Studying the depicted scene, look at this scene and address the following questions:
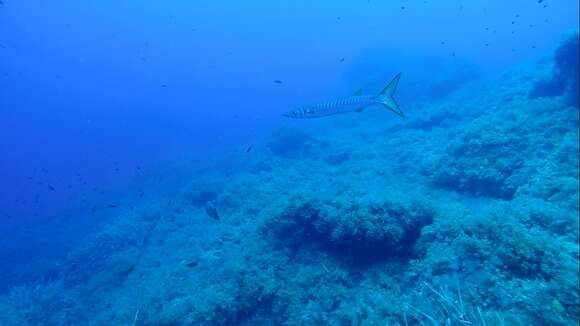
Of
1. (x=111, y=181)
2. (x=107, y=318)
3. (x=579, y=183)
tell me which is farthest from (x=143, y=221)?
(x=111, y=181)

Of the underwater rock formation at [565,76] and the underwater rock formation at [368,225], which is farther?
the underwater rock formation at [565,76]

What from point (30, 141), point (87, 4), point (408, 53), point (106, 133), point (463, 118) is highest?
→ point (87, 4)

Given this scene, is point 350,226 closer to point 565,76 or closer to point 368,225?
point 368,225

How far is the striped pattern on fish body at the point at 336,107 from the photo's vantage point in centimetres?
796

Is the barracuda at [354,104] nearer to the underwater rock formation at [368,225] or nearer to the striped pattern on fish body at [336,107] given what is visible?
the striped pattern on fish body at [336,107]

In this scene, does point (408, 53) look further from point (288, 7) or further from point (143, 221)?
point (288, 7)

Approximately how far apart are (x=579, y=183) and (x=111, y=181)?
33.3 m

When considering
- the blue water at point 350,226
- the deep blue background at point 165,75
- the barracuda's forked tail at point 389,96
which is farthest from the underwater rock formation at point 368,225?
the deep blue background at point 165,75

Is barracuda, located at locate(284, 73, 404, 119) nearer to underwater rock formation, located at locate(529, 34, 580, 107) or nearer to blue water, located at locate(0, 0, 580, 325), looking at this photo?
blue water, located at locate(0, 0, 580, 325)

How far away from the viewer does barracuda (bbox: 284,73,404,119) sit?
756 cm

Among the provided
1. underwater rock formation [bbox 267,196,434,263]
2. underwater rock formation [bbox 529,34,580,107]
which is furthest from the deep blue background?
underwater rock formation [bbox 267,196,434,263]

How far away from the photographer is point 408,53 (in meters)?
39.8

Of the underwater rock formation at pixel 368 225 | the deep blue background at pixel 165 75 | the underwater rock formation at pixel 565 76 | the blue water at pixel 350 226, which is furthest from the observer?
the deep blue background at pixel 165 75

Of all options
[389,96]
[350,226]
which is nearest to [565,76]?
[389,96]
